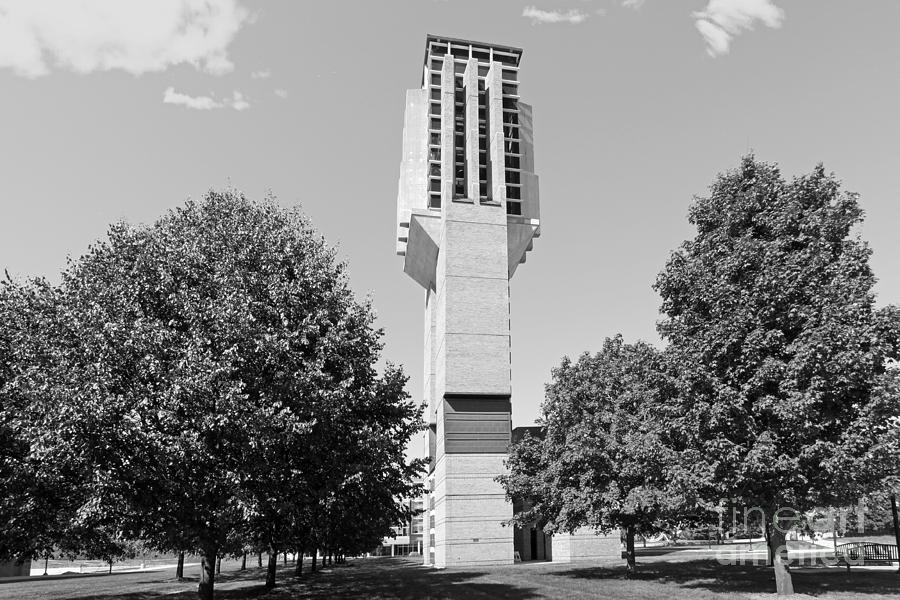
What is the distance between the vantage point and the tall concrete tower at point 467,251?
57.7 meters

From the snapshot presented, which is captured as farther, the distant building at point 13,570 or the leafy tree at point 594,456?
the distant building at point 13,570

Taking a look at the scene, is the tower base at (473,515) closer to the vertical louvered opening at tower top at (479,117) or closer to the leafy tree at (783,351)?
the vertical louvered opening at tower top at (479,117)

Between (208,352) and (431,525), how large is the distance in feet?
194

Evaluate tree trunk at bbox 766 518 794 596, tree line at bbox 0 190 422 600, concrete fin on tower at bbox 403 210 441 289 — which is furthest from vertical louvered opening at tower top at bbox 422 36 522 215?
tree trunk at bbox 766 518 794 596

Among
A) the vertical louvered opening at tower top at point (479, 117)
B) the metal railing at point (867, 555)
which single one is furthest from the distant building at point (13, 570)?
the metal railing at point (867, 555)

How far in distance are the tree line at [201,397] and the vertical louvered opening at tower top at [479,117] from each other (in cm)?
4653

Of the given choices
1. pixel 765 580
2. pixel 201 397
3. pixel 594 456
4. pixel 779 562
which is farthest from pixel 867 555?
pixel 201 397

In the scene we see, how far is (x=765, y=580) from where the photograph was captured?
86.6ft

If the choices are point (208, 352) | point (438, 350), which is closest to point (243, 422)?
point (208, 352)

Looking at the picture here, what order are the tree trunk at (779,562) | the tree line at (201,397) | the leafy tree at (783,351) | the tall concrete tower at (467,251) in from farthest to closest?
1. the tall concrete tower at (467,251)
2. the tree trunk at (779,562)
3. the leafy tree at (783,351)
4. the tree line at (201,397)

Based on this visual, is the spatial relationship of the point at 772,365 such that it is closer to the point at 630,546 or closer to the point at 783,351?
the point at 783,351

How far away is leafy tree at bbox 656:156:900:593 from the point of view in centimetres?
2005

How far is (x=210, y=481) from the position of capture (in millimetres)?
16812

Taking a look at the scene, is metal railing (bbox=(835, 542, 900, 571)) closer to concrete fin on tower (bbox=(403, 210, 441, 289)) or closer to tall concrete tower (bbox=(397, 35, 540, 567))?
tall concrete tower (bbox=(397, 35, 540, 567))
